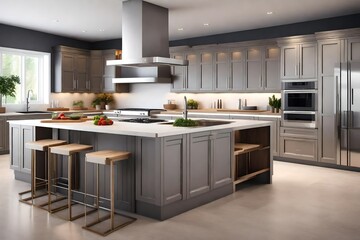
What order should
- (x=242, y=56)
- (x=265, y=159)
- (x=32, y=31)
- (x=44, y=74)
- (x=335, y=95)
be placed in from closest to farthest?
1. (x=265, y=159)
2. (x=335, y=95)
3. (x=242, y=56)
4. (x=32, y=31)
5. (x=44, y=74)

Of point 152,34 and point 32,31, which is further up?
point 32,31

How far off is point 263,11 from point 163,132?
3.94m

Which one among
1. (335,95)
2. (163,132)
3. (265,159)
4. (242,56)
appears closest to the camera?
(163,132)

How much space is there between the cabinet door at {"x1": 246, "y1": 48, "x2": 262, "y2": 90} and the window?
5.04m

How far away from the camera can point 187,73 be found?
902cm

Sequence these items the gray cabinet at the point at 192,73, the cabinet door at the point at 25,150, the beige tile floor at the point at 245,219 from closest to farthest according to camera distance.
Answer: the beige tile floor at the point at 245,219 < the cabinet door at the point at 25,150 < the gray cabinet at the point at 192,73

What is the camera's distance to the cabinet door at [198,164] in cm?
416

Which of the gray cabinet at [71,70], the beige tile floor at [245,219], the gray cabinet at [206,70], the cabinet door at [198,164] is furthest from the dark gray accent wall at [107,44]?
the cabinet door at [198,164]

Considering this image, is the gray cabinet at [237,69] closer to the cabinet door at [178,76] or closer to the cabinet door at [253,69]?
the cabinet door at [253,69]

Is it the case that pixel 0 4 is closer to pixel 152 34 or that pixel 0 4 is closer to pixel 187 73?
pixel 152 34

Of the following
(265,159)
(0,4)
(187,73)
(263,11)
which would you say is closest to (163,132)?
(265,159)

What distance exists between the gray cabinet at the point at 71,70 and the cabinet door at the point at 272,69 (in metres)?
4.89

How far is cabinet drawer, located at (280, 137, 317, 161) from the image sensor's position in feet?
22.9

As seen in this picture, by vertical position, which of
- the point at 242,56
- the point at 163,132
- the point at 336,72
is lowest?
the point at 163,132
